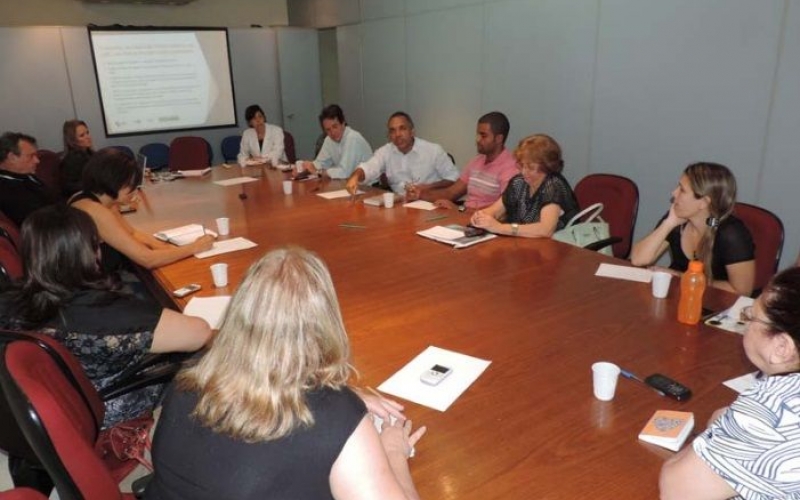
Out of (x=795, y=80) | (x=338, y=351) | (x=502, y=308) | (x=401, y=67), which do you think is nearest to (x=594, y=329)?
(x=502, y=308)

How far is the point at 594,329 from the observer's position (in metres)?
1.82

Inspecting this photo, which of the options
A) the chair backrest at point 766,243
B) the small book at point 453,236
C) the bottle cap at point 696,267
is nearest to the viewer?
the bottle cap at point 696,267

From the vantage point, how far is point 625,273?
7.49 ft

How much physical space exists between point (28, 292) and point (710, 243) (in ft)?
8.19

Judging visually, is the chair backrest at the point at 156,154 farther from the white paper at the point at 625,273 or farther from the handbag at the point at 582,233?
the white paper at the point at 625,273

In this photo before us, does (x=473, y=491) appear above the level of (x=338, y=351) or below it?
below

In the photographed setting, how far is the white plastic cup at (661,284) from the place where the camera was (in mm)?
2008

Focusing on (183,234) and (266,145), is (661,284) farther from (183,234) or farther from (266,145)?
(266,145)

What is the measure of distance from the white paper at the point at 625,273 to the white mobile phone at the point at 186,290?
1663mm

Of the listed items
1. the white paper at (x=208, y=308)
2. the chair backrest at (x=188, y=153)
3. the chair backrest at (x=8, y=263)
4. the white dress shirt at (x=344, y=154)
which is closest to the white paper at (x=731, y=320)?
the white paper at (x=208, y=308)

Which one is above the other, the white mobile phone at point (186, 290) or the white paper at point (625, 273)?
the white paper at point (625, 273)

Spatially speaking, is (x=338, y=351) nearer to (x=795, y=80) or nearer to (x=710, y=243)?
(x=710, y=243)

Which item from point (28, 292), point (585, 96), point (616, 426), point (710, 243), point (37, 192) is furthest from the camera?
point (585, 96)

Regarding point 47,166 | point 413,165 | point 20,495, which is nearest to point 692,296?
point 20,495
